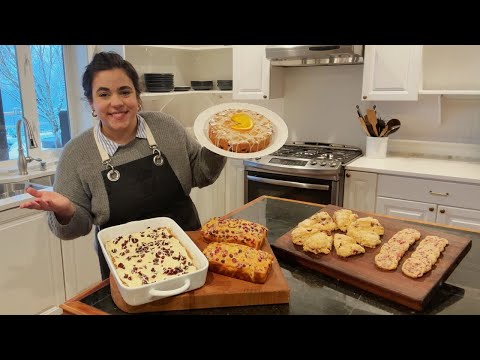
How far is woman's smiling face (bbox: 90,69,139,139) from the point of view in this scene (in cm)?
145

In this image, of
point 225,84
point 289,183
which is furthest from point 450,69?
point 225,84

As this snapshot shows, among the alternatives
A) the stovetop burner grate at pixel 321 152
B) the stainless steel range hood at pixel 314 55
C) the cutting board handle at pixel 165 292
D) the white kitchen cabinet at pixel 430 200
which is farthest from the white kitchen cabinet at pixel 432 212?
the cutting board handle at pixel 165 292

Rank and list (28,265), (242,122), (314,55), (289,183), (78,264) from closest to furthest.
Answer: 1. (242,122)
2. (28,265)
3. (78,264)
4. (314,55)
5. (289,183)

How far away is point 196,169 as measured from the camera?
1653 millimetres

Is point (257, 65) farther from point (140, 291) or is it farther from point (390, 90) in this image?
point (140, 291)

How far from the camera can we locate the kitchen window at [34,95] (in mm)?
2592

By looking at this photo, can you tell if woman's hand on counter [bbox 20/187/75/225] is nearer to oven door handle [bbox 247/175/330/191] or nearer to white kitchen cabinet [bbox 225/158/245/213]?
oven door handle [bbox 247/175/330/191]

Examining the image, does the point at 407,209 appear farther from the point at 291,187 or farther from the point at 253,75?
the point at 253,75

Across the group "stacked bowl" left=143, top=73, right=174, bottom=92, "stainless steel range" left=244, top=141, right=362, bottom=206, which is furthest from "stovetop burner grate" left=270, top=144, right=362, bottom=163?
"stacked bowl" left=143, top=73, right=174, bottom=92

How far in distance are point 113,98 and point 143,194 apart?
1.25ft

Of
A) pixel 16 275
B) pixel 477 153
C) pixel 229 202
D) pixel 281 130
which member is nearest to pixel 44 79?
pixel 16 275

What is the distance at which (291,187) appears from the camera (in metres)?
2.91

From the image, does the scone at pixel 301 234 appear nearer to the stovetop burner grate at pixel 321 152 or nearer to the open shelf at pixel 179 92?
the stovetop burner grate at pixel 321 152

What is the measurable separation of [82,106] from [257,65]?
1.41 metres
